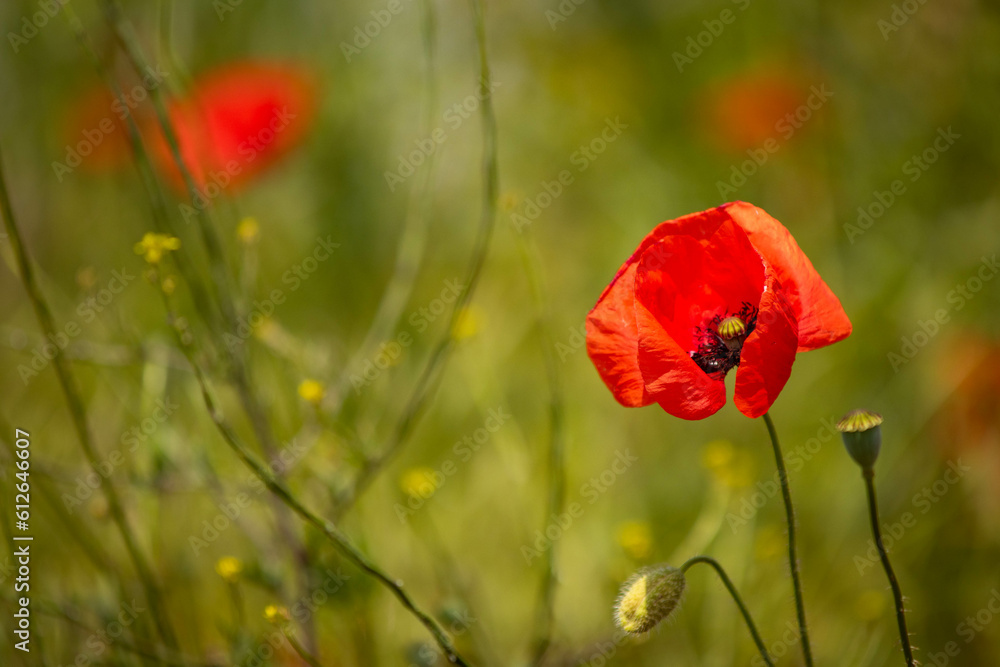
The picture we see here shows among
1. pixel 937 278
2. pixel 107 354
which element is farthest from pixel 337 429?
pixel 937 278

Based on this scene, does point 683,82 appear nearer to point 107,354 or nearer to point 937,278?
point 937,278

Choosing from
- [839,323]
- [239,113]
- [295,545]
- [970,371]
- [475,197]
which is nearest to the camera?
[839,323]

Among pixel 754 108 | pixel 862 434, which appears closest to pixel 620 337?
pixel 862 434

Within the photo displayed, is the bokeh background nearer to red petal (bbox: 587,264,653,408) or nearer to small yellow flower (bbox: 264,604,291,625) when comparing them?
small yellow flower (bbox: 264,604,291,625)

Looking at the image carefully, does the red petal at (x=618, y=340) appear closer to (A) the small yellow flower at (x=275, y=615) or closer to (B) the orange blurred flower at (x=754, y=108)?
(A) the small yellow flower at (x=275, y=615)

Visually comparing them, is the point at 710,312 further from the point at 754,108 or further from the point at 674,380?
the point at 754,108

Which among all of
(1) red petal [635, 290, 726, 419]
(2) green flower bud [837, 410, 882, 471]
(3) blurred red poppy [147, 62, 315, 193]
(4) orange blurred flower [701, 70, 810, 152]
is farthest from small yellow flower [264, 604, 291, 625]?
(4) orange blurred flower [701, 70, 810, 152]
